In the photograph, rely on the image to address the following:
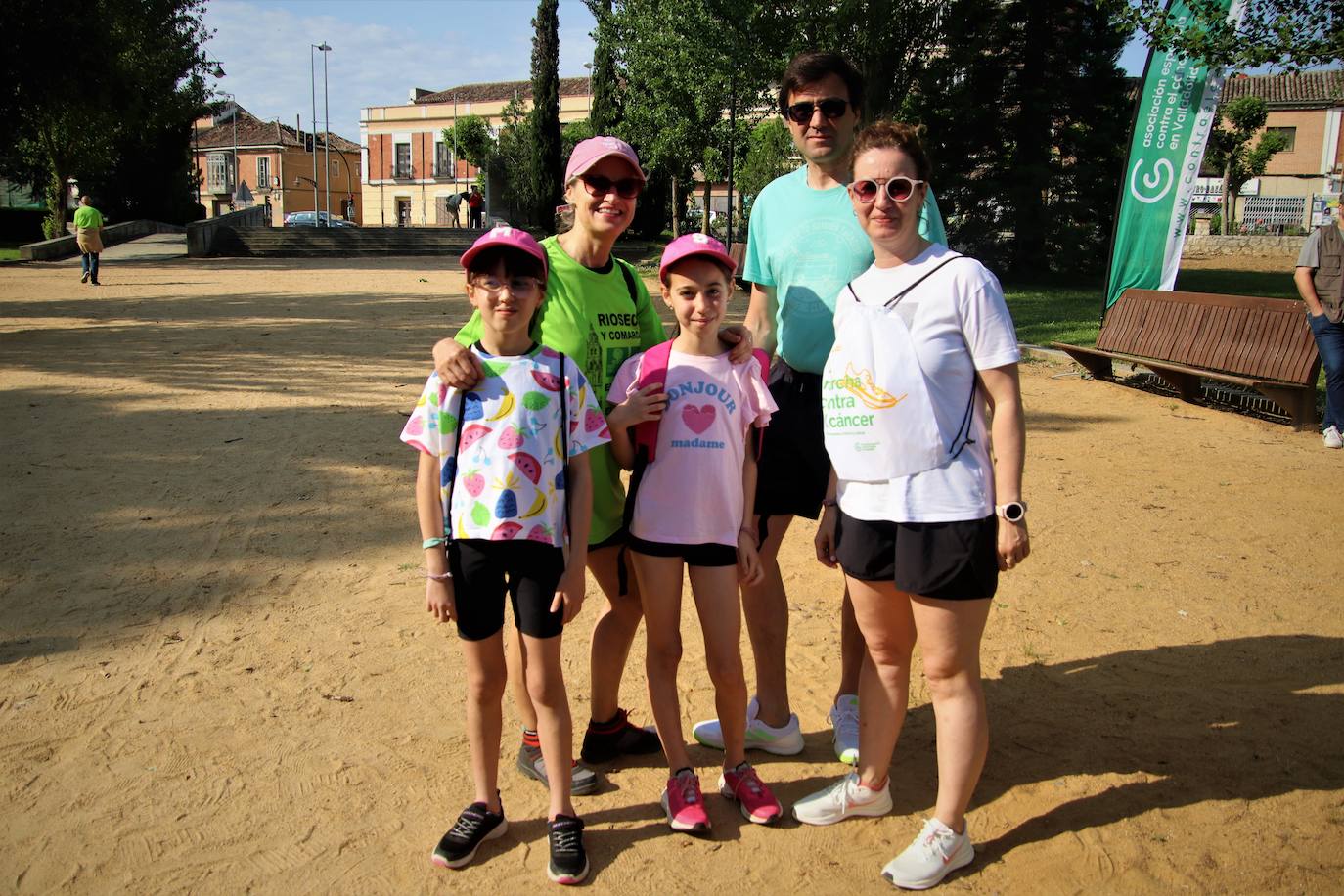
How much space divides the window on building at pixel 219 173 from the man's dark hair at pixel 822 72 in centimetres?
8480

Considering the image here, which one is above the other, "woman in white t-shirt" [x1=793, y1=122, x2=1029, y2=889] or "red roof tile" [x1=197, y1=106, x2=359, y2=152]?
"red roof tile" [x1=197, y1=106, x2=359, y2=152]

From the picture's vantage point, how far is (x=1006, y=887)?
9.08ft

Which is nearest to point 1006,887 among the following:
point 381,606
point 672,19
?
point 381,606

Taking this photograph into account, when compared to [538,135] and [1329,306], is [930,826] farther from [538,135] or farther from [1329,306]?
[538,135]

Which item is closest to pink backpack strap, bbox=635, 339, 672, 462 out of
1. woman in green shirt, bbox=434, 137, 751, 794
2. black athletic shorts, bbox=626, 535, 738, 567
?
woman in green shirt, bbox=434, 137, 751, 794

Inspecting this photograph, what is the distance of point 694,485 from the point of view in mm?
2928

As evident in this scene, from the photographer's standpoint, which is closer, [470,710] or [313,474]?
[470,710]

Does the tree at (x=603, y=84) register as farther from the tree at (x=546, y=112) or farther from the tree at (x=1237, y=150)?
the tree at (x=1237, y=150)

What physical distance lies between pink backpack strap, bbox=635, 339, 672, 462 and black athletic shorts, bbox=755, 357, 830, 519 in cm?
57

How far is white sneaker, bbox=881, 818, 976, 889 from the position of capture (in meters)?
2.75

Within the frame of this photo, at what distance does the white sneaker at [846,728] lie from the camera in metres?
3.46

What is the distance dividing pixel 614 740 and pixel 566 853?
70 cm

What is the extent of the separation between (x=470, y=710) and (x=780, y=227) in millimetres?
1884

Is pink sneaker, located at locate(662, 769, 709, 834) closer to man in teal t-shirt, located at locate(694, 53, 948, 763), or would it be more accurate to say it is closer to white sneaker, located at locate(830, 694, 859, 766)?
man in teal t-shirt, located at locate(694, 53, 948, 763)
